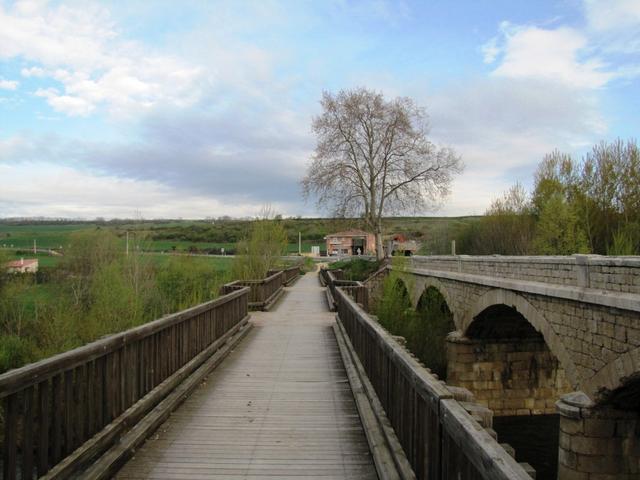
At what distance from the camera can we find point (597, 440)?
11.4 meters

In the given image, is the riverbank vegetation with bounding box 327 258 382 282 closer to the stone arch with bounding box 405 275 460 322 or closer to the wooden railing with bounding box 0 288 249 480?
the stone arch with bounding box 405 275 460 322

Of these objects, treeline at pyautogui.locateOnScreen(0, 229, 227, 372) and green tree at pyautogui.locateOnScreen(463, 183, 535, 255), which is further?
green tree at pyautogui.locateOnScreen(463, 183, 535, 255)

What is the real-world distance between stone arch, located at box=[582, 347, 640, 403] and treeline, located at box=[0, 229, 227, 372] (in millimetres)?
11595

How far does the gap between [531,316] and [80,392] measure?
11.7 m

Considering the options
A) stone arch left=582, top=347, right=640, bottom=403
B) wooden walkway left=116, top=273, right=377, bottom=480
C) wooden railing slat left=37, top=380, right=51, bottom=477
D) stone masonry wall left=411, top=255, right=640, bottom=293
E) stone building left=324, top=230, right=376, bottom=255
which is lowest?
stone arch left=582, top=347, right=640, bottom=403

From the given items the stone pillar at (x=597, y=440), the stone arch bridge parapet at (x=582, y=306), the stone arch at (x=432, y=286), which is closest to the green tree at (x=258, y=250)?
the stone arch at (x=432, y=286)

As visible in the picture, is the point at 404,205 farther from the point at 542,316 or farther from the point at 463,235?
the point at 542,316

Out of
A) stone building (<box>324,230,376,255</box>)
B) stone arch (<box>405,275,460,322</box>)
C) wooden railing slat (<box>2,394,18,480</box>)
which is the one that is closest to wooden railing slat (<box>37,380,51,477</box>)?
wooden railing slat (<box>2,394,18,480</box>)

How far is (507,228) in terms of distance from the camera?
4006 centimetres

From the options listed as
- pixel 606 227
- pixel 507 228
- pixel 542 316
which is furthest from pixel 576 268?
pixel 507 228

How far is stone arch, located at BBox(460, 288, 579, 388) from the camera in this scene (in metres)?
11.8

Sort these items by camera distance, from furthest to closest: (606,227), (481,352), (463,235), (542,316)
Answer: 1. (463,235)
2. (606,227)
3. (481,352)
4. (542,316)

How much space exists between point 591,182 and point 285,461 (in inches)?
1254

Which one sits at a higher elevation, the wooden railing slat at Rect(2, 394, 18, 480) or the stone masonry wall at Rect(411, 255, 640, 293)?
the stone masonry wall at Rect(411, 255, 640, 293)
